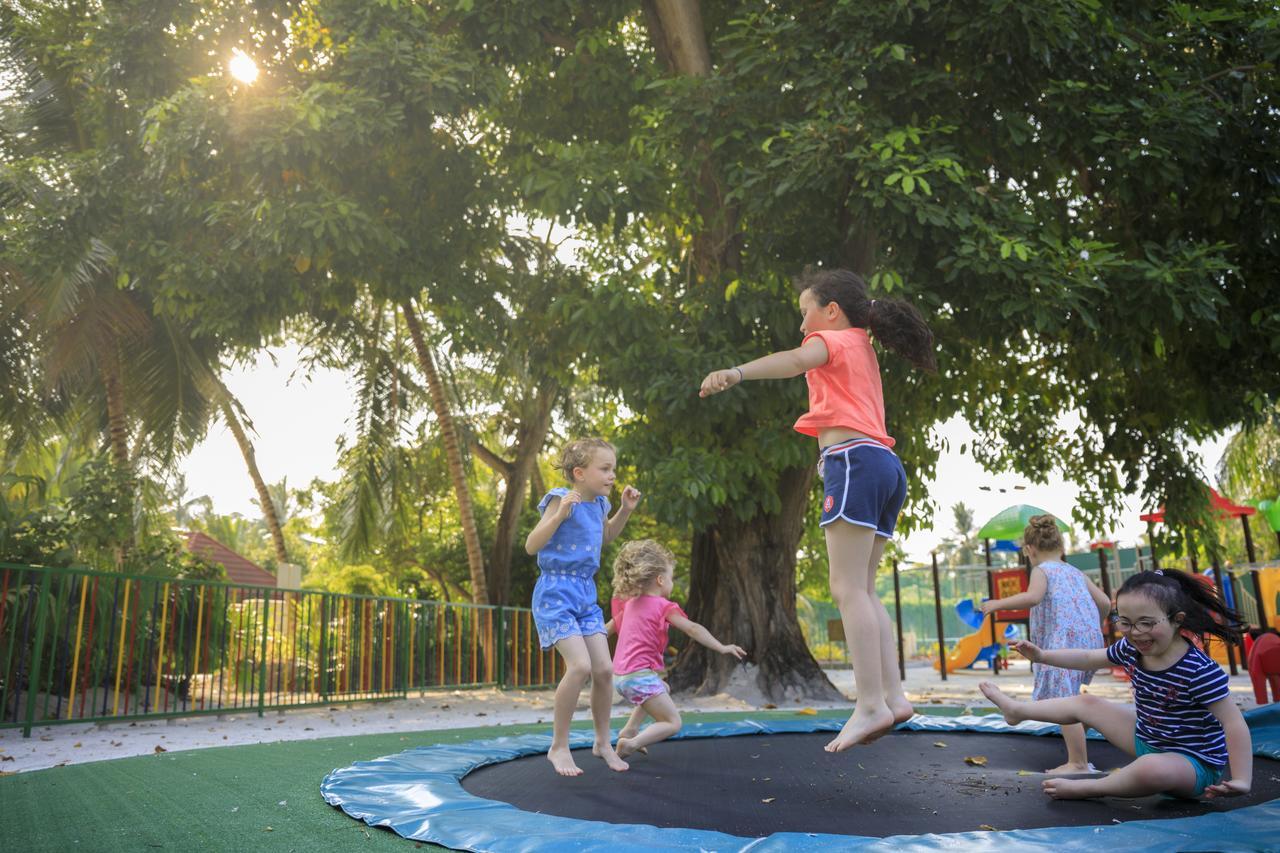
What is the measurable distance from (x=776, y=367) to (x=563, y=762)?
66.9 inches

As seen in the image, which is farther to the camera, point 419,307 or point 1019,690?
point 419,307

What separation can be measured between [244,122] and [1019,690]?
32.7ft

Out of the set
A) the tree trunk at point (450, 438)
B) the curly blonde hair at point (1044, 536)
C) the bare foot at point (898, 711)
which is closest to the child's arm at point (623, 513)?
the bare foot at point (898, 711)

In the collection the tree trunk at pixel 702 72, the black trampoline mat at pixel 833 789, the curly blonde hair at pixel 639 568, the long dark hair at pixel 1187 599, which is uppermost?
the tree trunk at pixel 702 72

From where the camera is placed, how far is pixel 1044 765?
3.78 metres

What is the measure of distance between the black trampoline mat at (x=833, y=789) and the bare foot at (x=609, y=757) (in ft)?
0.16

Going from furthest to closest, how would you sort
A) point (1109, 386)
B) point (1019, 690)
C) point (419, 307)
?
1. point (419, 307)
2. point (1019, 690)
3. point (1109, 386)

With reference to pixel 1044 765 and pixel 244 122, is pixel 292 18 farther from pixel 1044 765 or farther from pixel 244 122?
pixel 1044 765

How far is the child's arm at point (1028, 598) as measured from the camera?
3.45m

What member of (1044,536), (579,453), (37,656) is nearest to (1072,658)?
(1044,536)

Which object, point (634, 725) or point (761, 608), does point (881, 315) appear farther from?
point (761, 608)

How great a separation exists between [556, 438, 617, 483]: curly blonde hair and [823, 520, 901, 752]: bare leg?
102 cm

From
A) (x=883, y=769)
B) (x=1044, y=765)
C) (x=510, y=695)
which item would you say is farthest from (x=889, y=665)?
(x=510, y=695)

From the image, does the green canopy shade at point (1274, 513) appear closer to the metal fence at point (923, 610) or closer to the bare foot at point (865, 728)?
the metal fence at point (923, 610)
